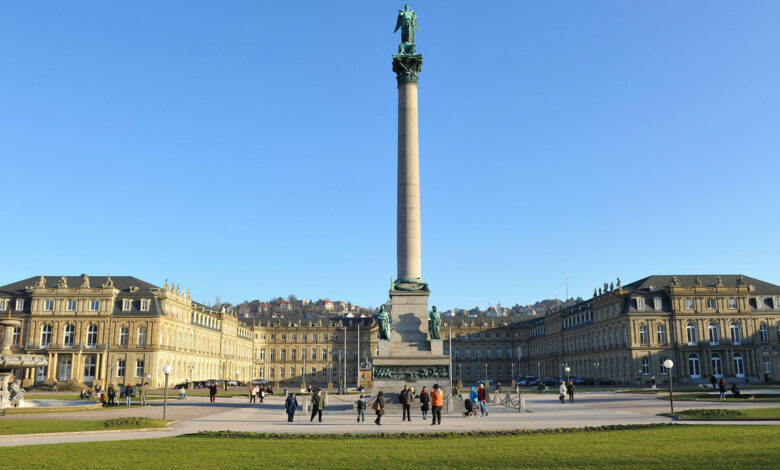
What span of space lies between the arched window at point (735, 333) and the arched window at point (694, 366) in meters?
6.33

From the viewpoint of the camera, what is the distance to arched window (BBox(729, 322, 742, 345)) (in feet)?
318

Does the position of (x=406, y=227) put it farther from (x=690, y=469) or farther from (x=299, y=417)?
(x=690, y=469)

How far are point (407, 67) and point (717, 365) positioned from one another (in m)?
75.1

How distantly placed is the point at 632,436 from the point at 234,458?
14.0 m

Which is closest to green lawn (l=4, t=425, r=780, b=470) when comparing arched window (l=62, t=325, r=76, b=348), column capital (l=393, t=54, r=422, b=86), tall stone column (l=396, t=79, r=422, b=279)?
tall stone column (l=396, t=79, r=422, b=279)

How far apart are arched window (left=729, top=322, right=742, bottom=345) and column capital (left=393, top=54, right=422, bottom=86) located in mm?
74858

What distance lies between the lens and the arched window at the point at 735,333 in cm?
9700

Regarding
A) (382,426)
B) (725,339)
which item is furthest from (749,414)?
(725,339)

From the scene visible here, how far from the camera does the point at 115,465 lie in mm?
16781

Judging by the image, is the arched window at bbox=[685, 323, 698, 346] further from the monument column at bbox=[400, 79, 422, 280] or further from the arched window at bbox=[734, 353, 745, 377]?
the monument column at bbox=[400, 79, 422, 280]

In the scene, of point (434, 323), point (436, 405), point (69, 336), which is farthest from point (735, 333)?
point (69, 336)

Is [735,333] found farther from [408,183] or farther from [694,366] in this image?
[408,183]

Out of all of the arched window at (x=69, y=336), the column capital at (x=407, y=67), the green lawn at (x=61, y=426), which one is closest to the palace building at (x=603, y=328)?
the arched window at (x=69, y=336)

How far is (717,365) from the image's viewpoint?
95.9 m
